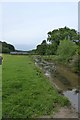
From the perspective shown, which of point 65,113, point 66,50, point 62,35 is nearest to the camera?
point 65,113

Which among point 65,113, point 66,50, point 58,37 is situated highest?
point 58,37

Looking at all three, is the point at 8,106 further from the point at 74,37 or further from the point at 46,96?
the point at 74,37

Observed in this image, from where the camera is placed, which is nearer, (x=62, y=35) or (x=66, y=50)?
(x=66, y=50)

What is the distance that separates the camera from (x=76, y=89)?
15547 millimetres

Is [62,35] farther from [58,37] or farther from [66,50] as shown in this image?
[66,50]

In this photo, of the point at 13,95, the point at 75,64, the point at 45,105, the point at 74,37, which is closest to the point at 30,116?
the point at 45,105

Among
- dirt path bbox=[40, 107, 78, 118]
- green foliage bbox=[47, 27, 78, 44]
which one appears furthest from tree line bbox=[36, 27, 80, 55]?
dirt path bbox=[40, 107, 78, 118]

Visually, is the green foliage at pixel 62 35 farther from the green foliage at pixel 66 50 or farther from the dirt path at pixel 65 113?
the dirt path at pixel 65 113

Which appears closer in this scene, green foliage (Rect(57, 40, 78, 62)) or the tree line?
green foliage (Rect(57, 40, 78, 62))

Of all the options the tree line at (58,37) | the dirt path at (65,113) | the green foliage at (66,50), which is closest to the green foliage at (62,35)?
the tree line at (58,37)

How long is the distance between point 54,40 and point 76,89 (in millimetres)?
48771

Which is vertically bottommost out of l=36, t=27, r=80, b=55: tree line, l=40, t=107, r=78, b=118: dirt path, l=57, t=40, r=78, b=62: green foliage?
l=40, t=107, r=78, b=118: dirt path

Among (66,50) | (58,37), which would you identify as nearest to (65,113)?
(66,50)

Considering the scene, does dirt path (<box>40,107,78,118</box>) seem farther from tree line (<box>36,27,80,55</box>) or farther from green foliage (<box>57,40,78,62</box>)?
tree line (<box>36,27,80,55</box>)
